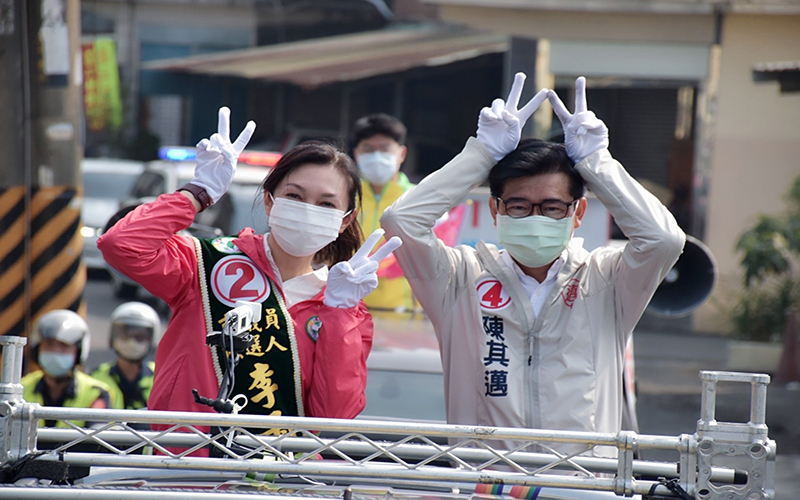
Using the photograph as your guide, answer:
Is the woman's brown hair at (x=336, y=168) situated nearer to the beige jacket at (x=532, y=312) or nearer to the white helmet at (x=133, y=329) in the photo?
the beige jacket at (x=532, y=312)

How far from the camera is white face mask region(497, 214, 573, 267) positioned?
2.79m

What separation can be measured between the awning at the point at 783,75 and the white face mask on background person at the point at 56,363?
6210 mm

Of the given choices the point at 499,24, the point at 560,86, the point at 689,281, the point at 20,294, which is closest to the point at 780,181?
the point at 560,86

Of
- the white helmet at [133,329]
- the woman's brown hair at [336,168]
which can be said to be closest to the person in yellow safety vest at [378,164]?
the white helmet at [133,329]

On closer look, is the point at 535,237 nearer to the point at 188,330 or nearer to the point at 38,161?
the point at 188,330

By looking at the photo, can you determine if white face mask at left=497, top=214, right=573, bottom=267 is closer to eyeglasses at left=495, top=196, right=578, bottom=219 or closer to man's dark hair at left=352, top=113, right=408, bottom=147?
eyeglasses at left=495, top=196, right=578, bottom=219

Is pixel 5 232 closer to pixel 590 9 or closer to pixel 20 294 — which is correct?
pixel 20 294

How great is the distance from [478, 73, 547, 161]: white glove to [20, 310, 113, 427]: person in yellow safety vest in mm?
2871

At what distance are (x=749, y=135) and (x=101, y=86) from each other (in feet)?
33.2

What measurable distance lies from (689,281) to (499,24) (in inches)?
378

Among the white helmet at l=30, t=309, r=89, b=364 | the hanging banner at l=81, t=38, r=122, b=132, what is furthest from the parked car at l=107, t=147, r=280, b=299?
the hanging banner at l=81, t=38, r=122, b=132

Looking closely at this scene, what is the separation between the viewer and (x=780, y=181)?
12586 millimetres

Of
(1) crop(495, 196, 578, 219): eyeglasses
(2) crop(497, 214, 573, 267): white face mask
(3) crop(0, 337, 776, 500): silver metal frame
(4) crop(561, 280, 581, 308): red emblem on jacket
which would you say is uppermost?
(1) crop(495, 196, 578, 219): eyeglasses

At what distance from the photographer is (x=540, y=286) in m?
2.90
